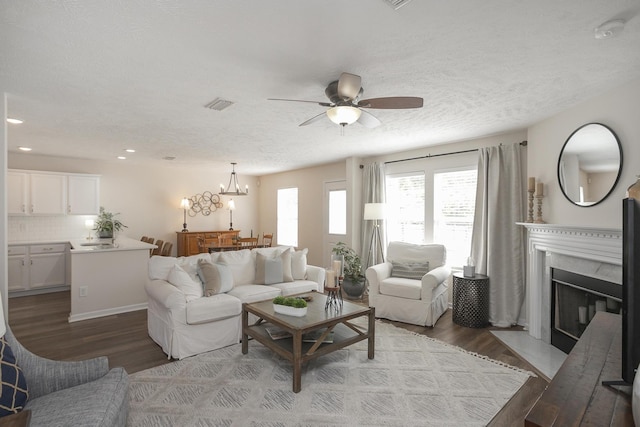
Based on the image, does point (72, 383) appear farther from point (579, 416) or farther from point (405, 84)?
point (405, 84)

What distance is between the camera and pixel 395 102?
2449 mm

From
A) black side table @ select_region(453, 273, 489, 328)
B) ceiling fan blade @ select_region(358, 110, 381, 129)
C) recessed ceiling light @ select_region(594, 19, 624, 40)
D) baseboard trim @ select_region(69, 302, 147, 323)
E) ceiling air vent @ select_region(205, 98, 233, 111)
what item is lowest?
baseboard trim @ select_region(69, 302, 147, 323)

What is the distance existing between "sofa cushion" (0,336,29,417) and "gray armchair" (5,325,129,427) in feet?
0.20

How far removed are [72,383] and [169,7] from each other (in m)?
2.21

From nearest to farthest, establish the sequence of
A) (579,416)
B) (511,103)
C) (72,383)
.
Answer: (579,416)
(72,383)
(511,103)

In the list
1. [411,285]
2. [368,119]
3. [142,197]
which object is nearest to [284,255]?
[411,285]

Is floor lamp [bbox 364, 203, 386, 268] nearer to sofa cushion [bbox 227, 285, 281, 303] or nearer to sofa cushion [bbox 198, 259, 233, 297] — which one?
sofa cushion [bbox 227, 285, 281, 303]

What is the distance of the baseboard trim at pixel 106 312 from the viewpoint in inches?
172

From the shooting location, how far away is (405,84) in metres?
2.74

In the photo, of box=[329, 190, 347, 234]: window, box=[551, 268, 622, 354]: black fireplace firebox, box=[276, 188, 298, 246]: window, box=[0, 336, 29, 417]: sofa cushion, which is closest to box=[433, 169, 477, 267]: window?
box=[551, 268, 622, 354]: black fireplace firebox

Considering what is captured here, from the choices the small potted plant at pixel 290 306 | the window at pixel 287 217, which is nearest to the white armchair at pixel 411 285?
the small potted plant at pixel 290 306

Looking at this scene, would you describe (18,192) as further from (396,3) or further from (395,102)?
(396,3)

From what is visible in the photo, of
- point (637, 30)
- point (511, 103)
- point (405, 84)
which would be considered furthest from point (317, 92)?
point (637, 30)

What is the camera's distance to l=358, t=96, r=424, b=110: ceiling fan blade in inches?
94.7
